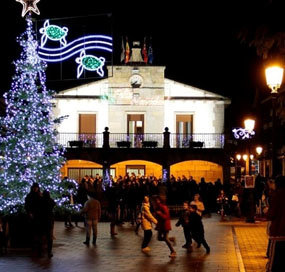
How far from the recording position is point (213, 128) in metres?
46.0

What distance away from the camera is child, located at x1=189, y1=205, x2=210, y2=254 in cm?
1767

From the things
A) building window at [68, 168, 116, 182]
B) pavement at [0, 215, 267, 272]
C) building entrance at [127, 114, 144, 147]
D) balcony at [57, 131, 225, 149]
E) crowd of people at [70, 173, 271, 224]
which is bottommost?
pavement at [0, 215, 267, 272]

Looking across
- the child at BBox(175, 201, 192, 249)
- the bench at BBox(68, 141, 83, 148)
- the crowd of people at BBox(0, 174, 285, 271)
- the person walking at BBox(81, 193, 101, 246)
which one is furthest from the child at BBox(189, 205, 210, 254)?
the bench at BBox(68, 141, 83, 148)

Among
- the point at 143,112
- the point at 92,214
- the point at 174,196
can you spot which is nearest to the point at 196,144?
the point at 143,112

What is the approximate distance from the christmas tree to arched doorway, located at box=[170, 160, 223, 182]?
24.8 meters

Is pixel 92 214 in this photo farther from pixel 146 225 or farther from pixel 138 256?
pixel 138 256

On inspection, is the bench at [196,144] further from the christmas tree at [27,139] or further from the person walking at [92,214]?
the person walking at [92,214]

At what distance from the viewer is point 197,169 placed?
46062 millimetres

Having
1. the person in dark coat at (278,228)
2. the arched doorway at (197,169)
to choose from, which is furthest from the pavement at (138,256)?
the arched doorway at (197,169)

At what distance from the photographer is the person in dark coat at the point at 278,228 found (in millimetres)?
10977

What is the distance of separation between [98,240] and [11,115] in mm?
5202

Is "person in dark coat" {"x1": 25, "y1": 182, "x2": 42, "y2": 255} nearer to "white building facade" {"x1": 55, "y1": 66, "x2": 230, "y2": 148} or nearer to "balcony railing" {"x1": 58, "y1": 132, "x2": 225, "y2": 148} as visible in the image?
"balcony railing" {"x1": 58, "y1": 132, "x2": 225, "y2": 148}

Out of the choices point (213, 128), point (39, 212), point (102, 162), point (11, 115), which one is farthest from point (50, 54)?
point (213, 128)

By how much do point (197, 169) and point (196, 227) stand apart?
2817 centimetres
